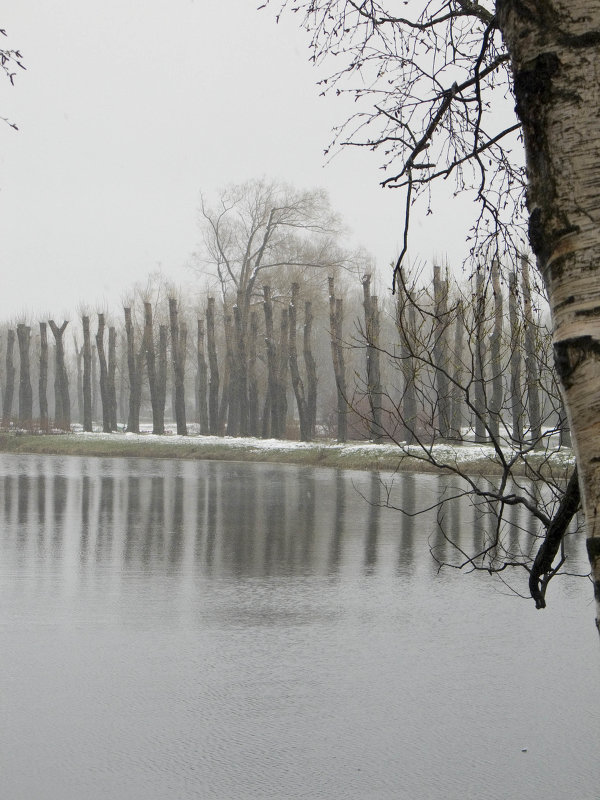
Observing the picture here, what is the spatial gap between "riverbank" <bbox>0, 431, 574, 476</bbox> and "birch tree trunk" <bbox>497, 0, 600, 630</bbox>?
26.6 m

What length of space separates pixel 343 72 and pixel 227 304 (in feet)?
170

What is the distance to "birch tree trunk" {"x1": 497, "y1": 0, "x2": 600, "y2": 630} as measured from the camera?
6.64 feet

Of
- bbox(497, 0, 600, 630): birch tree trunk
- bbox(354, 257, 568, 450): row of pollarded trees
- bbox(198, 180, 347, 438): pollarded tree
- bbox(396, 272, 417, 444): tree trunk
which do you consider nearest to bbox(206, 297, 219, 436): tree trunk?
bbox(198, 180, 347, 438): pollarded tree

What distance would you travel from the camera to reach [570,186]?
210 cm

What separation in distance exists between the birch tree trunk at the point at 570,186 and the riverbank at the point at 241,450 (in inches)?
1046

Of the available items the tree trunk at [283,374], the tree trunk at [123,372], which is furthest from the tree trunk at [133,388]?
the tree trunk at [123,372]

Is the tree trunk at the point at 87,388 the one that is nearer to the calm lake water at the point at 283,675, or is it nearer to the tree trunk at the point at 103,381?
the tree trunk at the point at 103,381

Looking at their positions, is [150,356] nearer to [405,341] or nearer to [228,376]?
[228,376]

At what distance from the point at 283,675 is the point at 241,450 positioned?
33.4 meters

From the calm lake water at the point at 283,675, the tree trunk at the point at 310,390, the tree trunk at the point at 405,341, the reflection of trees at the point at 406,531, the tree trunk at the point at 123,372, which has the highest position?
the tree trunk at the point at 123,372

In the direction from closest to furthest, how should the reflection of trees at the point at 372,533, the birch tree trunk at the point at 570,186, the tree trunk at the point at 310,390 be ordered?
the birch tree trunk at the point at 570,186 → the reflection of trees at the point at 372,533 → the tree trunk at the point at 310,390

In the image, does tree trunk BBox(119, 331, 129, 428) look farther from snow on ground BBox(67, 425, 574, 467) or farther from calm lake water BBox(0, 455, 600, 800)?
calm lake water BBox(0, 455, 600, 800)

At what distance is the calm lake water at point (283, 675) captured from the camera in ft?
18.2

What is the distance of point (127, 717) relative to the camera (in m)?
6.42
